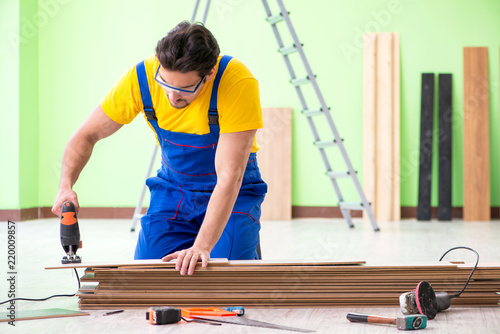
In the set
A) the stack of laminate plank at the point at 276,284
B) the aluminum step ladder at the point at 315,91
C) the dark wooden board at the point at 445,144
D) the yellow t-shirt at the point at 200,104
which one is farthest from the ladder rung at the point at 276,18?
the stack of laminate plank at the point at 276,284

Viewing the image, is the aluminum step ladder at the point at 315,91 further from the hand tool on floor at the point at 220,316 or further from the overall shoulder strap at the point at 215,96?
the hand tool on floor at the point at 220,316

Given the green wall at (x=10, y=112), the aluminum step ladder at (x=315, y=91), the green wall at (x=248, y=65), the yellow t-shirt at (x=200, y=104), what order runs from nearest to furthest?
the yellow t-shirt at (x=200, y=104) → the aluminum step ladder at (x=315, y=91) → the green wall at (x=10, y=112) → the green wall at (x=248, y=65)

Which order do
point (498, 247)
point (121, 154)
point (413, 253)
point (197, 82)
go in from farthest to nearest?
point (121, 154)
point (498, 247)
point (413, 253)
point (197, 82)

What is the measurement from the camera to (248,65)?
7.02 m

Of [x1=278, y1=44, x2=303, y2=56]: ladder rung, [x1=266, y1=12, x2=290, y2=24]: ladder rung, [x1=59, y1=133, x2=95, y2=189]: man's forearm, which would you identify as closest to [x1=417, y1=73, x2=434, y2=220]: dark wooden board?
[x1=278, y1=44, x2=303, y2=56]: ladder rung

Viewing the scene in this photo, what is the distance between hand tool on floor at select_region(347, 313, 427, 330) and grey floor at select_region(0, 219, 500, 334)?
0.07ft

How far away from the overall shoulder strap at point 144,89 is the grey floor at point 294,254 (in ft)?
2.50

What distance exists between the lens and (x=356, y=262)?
7.19 ft

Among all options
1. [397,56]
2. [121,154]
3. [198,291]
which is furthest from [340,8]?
[198,291]

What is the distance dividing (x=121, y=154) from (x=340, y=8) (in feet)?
9.99

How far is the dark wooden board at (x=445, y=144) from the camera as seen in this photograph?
6730 millimetres

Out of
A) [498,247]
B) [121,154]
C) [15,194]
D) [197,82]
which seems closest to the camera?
[197,82]

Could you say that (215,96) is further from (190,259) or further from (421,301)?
(421,301)

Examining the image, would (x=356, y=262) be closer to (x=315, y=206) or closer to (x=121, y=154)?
(x=315, y=206)
